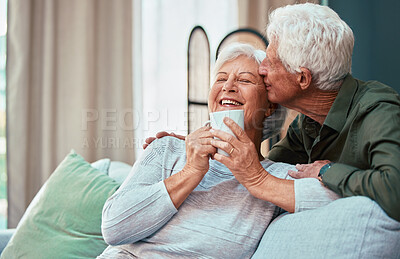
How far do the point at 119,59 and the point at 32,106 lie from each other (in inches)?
31.0

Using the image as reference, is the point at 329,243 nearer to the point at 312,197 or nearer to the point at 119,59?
the point at 312,197

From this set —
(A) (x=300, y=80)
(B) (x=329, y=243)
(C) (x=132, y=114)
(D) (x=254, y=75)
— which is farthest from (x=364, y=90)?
(C) (x=132, y=114)

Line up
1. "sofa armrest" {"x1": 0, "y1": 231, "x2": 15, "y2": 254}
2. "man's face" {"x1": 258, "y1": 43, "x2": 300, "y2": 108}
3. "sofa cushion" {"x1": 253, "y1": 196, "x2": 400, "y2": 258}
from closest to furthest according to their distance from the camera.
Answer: "sofa cushion" {"x1": 253, "y1": 196, "x2": 400, "y2": 258}
"man's face" {"x1": 258, "y1": 43, "x2": 300, "y2": 108}
"sofa armrest" {"x1": 0, "y1": 231, "x2": 15, "y2": 254}

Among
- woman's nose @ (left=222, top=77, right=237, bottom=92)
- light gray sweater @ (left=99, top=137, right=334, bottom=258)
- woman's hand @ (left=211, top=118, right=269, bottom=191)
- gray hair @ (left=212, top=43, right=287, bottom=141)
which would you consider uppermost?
gray hair @ (left=212, top=43, right=287, bottom=141)

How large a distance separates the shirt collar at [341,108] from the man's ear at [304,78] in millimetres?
112

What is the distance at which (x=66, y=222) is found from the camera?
1864 millimetres

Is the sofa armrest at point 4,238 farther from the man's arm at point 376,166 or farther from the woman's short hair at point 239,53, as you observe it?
the man's arm at point 376,166

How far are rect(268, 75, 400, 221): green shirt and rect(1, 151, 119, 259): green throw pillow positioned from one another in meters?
1.00

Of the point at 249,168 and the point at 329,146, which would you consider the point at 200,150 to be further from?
the point at 329,146

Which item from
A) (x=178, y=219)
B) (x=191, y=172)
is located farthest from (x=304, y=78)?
(x=178, y=219)

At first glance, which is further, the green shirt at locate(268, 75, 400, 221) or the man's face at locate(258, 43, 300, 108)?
the man's face at locate(258, 43, 300, 108)

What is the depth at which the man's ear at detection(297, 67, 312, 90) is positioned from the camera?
54.4 inches

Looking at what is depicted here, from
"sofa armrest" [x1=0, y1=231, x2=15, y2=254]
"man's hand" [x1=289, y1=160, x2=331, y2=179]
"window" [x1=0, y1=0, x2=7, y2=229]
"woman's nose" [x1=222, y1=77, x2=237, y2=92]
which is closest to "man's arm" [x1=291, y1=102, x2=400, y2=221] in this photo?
"man's hand" [x1=289, y1=160, x2=331, y2=179]

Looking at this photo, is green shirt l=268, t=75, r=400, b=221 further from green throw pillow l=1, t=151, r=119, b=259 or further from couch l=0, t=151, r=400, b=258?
green throw pillow l=1, t=151, r=119, b=259
